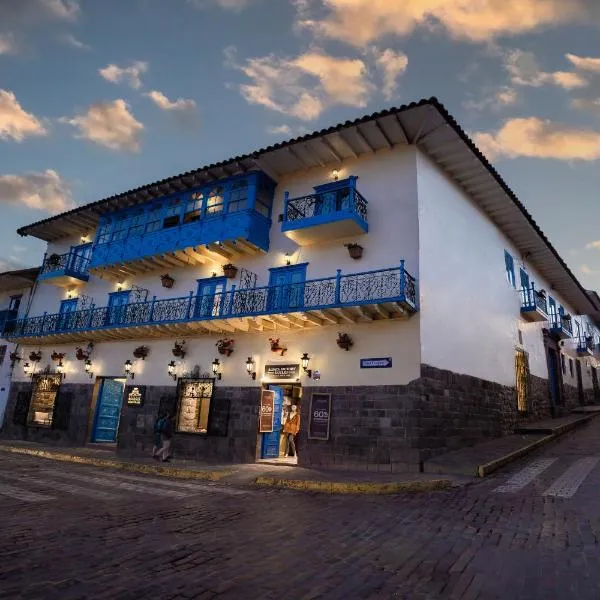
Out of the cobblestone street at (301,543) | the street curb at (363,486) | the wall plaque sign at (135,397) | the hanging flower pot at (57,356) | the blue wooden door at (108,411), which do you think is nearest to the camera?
the cobblestone street at (301,543)

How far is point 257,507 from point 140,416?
35.8ft

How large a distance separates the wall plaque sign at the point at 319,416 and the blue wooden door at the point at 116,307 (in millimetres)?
9646

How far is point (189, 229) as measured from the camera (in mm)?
16578

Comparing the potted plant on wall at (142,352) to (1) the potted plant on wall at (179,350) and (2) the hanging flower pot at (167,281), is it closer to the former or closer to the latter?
(1) the potted plant on wall at (179,350)

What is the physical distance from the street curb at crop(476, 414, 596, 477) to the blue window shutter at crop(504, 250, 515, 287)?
265 inches

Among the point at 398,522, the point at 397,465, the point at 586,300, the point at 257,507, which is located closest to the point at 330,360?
the point at 397,465

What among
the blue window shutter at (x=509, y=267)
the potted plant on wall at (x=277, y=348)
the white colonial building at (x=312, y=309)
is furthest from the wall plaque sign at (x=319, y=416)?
the blue window shutter at (x=509, y=267)

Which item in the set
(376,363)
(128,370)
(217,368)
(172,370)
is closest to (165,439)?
(217,368)

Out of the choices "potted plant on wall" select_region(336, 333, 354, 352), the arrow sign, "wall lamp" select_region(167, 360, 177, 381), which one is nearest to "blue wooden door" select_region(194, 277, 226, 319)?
"wall lamp" select_region(167, 360, 177, 381)

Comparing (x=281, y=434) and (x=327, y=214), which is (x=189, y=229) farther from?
(x=281, y=434)

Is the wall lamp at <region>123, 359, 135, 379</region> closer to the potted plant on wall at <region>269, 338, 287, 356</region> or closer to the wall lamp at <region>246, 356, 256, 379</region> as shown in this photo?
the wall lamp at <region>246, 356, 256, 379</region>

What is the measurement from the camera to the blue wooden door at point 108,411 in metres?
19.0

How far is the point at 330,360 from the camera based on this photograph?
13078 mm

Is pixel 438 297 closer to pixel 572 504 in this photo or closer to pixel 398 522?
pixel 572 504
